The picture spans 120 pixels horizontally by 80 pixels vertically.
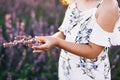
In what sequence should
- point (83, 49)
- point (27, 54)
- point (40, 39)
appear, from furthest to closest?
point (27, 54)
point (83, 49)
point (40, 39)

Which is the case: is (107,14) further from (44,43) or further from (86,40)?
(44,43)

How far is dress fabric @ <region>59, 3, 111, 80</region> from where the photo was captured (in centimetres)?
296

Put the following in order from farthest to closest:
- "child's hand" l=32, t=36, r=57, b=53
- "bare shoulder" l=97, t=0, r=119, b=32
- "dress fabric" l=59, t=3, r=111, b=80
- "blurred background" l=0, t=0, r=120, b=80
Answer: "blurred background" l=0, t=0, r=120, b=80
"dress fabric" l=59, t=3, r=111, b=80
"bare shoulder" l=97, t=0, r=119, b=32
"child's hand" l=32, t=36, r=57, b=53

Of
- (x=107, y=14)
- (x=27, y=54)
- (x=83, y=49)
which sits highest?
(x=107, y=14)

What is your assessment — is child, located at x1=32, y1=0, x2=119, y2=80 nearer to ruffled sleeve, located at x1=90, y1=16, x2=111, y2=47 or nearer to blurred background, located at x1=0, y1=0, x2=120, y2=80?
ruffled sleeve, located at x1=90, y1=16, x2=111, y2=47

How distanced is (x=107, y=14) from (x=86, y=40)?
10.4 inches

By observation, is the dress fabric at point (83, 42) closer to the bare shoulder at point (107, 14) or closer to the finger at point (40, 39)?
the bare shoulder at point (107, 14)

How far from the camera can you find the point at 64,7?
246 inches

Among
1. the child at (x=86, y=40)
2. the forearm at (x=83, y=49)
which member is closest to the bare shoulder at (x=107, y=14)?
the child at (x=86, y=40)

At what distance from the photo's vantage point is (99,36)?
2951mm

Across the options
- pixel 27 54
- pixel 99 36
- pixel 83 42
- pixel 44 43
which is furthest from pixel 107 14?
pixel 27 54

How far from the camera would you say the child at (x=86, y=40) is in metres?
2.87

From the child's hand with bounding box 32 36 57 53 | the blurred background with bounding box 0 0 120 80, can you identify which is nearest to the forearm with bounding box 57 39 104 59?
the child's hand with bounding box 32 36 57 53

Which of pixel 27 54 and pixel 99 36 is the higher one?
pixel 99 36
